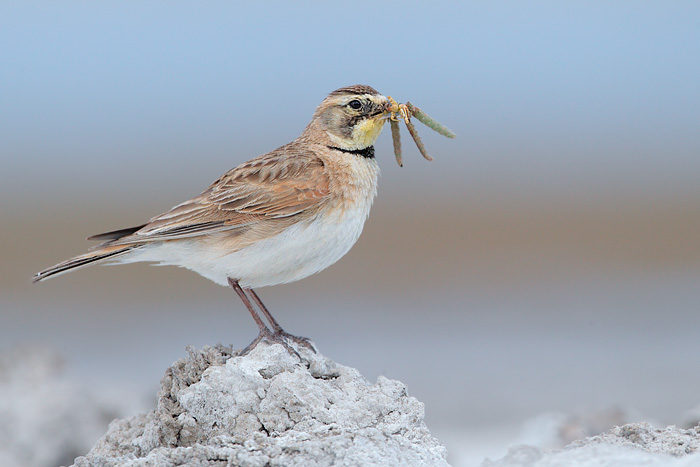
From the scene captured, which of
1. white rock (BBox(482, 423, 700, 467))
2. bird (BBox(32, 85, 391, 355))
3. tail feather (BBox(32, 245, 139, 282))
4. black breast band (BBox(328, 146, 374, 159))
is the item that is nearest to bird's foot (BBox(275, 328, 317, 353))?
bird (BBox(32, 85, 391, 355))

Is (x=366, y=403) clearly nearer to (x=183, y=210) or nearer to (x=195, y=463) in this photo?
(x=195, y=463)

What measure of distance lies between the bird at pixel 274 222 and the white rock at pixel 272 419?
52 centimetres

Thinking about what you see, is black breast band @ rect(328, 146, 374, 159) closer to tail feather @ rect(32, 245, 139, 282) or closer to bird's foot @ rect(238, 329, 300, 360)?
bird's foot @ rect(238, 329, 300, 360)

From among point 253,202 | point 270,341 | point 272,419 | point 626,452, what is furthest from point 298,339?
point 626,452

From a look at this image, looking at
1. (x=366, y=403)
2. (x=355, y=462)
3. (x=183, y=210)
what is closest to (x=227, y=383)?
(x=366, y=403)

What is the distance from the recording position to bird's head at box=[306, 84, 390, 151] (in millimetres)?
6961

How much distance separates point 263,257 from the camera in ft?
21.1

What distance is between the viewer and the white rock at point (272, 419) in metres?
4.70

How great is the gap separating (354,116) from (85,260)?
93.6 inches

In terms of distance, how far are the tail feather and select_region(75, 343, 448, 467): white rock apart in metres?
1.11

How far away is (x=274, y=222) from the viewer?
257 inches

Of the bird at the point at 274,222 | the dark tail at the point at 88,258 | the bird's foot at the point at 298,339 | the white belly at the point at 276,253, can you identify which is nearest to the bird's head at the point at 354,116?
the bird at the point at 274,222

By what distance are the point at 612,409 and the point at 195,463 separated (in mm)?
4779

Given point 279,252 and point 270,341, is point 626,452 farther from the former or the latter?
point 279,252
